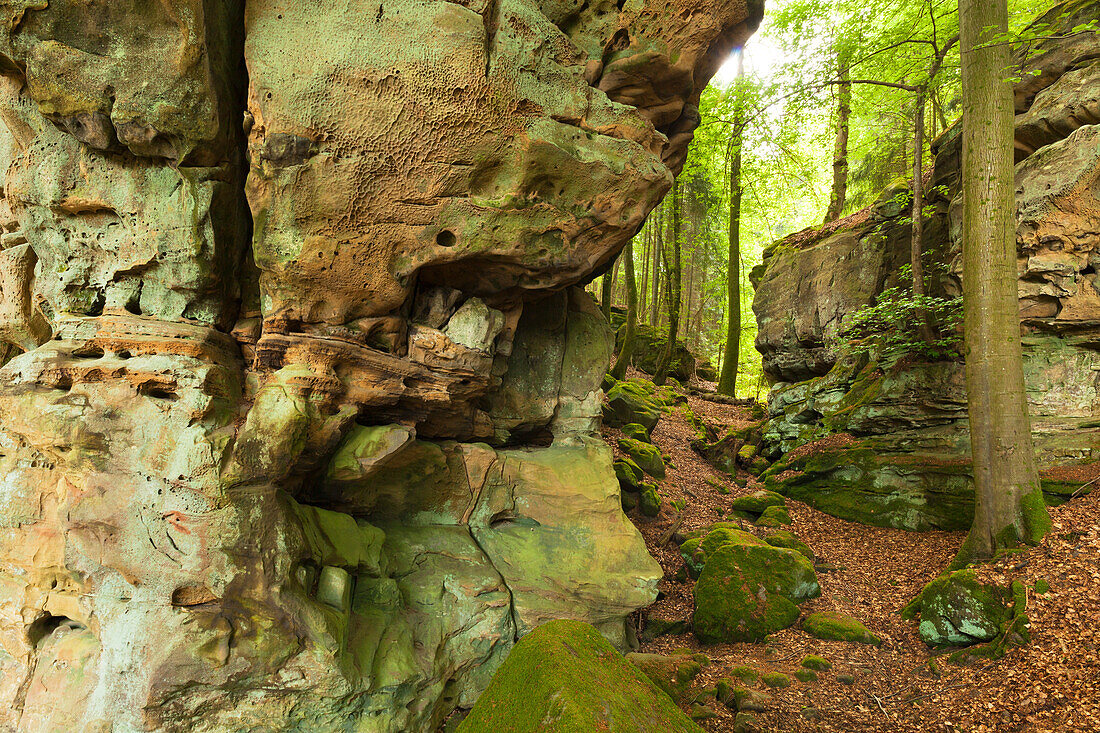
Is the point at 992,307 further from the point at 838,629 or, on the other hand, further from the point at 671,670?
the point at 671,670

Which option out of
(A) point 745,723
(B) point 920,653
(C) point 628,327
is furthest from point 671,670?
(C) point 628,327

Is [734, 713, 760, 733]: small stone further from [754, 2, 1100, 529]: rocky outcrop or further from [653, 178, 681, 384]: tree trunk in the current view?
[653, 178, 681, 384]: tree trunk

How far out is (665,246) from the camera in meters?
19.4

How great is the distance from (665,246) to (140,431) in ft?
57.6

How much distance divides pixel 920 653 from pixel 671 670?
10.2 feet

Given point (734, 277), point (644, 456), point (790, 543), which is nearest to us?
point (790, 543)

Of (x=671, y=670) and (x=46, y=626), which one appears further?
(x=671, y=670)

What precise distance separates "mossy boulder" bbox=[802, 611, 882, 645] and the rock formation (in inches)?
96.1

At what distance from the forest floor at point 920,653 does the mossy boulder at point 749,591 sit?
19 cm

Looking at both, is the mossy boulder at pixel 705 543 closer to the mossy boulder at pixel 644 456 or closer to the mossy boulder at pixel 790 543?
the mossy boulder at pixel 790 543

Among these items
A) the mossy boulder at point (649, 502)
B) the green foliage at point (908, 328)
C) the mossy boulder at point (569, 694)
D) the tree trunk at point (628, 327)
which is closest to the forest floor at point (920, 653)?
the mossy boulder at point (649, 502)

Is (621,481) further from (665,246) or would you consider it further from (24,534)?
(665,246)

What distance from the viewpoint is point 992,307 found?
702cm

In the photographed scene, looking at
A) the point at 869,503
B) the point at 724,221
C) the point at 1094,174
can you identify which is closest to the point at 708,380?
the point at 724,221
